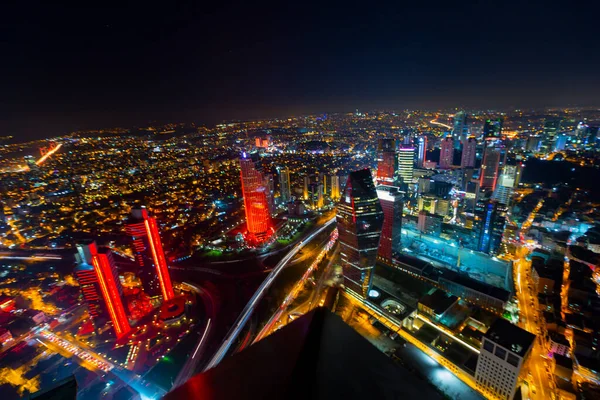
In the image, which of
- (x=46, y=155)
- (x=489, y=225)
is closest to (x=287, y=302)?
(x=489, y=225)

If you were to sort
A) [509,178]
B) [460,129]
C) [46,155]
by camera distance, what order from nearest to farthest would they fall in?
1. [46,155]
2. [509,178]
3. [460,129]

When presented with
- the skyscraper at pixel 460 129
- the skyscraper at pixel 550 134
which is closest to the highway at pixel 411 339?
the skyscraper at pixel 460 129

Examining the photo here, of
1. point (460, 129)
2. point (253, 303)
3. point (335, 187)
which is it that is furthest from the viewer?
point (460, 129)

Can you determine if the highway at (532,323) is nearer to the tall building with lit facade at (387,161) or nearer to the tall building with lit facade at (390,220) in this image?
the tall building with lit facade at (390,220)

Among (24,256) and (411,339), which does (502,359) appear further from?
(24,256)

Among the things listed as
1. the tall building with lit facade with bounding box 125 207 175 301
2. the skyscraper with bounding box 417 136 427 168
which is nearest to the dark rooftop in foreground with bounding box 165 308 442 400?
the tall building with lit facade with bounding box 125 207 175 301

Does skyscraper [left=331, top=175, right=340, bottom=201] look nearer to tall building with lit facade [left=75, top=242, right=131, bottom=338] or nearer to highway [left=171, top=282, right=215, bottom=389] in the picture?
highway [left=171, top=282, right=215, bottom=389]
